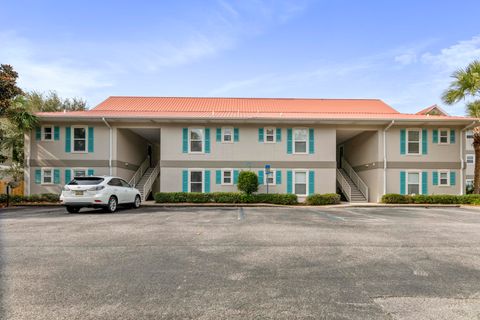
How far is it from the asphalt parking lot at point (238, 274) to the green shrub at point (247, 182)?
9.54 meters

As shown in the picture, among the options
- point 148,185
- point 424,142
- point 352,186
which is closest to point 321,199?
point 352,186

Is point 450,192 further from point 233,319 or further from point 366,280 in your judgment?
point 233,319

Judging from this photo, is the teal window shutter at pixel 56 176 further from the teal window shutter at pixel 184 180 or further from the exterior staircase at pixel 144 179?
the teal window shutter at pixel 184 180

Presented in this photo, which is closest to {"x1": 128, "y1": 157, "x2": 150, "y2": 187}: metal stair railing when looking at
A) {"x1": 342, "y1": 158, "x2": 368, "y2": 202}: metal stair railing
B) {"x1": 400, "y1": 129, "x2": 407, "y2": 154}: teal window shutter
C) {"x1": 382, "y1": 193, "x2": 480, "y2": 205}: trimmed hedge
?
{"x1": 342, "y1": 158, "x2": 368, "y2": 202}: metal stair railing

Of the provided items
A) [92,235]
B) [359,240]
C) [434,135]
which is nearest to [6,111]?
[92,235]

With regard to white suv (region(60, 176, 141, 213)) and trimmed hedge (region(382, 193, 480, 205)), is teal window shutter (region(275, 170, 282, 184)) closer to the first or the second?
trimmed hedge (region(382, 193, 480, 205))

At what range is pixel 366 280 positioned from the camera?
4.36m

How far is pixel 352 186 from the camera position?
2180 cm

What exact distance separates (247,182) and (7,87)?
1440 centimetres

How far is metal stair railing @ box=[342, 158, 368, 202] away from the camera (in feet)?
68.7

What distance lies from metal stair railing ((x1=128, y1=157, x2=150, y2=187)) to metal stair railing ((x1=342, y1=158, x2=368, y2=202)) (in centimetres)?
1613

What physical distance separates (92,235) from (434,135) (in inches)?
823

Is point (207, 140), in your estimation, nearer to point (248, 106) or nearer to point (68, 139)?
point (248, 106)

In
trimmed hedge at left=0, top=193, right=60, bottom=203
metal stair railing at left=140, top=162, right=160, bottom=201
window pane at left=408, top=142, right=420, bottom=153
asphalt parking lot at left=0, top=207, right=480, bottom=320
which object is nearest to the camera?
asphalt parking lot at left=0, top=207, right=480, bottom=320
